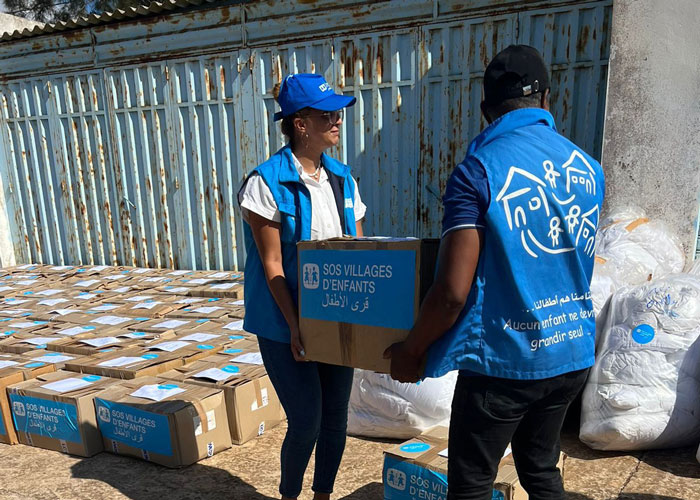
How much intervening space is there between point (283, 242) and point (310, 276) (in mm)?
182

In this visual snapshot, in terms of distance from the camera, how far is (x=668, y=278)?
267cm

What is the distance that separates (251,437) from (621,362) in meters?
1.84

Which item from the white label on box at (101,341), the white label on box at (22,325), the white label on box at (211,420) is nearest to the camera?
the white label on box at (211,420)

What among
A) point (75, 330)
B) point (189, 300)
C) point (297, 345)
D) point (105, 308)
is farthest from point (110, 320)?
point (297, 345)

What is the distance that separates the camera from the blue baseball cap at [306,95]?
171 cm

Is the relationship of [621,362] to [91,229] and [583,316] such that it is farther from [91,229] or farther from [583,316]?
[91,229]

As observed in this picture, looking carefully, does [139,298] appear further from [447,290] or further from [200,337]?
[447,290]

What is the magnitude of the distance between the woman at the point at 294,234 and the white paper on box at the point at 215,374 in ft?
3.18

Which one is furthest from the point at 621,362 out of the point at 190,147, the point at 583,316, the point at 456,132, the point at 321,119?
the point at 190,147

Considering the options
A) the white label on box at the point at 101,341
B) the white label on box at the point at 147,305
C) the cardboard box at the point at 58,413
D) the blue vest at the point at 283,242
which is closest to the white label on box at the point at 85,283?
the white label on box at the point at 147,305

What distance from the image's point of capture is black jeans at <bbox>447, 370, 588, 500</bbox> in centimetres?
126

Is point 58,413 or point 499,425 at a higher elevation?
point 499,425

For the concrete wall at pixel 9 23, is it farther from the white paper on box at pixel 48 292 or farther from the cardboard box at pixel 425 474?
the cardboard box at pixel 425 474

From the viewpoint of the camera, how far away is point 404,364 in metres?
1.37
